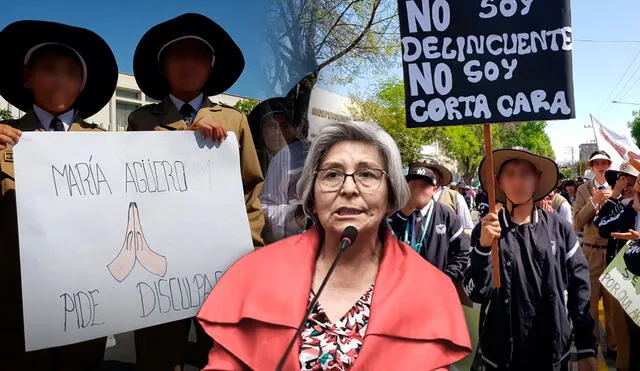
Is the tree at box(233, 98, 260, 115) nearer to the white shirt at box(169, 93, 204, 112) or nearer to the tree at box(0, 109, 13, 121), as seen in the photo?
the white shirt at box(169, 93, 204, 112)

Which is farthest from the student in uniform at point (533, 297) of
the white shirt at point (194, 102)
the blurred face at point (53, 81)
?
the blurred face at point (53, 81)

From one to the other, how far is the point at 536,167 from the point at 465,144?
49572 millimetres

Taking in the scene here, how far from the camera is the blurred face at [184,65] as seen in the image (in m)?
2.50

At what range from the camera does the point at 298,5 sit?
3.62 m

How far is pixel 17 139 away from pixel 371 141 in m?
1.31

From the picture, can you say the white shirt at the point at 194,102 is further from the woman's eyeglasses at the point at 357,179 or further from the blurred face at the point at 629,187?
the blurred face at the point at 629,187

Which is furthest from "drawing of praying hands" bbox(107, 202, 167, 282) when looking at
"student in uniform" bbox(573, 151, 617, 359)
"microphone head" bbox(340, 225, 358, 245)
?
"student in uniform" bbox(573, 151, 617, 359)

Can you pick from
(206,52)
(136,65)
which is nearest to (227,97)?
(206,52)

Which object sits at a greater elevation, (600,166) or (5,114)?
(5,114)

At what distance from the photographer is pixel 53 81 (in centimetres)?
227

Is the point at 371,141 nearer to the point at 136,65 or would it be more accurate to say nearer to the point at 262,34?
the point at 136,65

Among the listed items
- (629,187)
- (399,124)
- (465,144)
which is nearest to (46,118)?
(629,187)

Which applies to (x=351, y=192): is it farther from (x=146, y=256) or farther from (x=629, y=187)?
(x=629, y=187)

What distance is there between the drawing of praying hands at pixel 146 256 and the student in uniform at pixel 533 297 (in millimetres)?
1549
